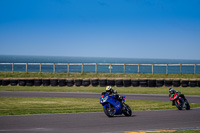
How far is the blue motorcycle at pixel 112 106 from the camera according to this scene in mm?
13258

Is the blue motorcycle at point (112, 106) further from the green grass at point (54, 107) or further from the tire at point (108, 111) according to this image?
the green grass at point (54, 107)

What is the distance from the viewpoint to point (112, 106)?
13609 millimetres

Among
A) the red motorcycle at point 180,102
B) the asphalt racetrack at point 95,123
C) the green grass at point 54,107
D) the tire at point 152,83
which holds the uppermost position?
the tire at point 152,83

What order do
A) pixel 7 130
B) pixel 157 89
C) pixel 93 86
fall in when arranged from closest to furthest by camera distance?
pixel 7 130 → pixel 157 89 → pixel 93 86

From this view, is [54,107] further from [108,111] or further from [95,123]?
[95,123]

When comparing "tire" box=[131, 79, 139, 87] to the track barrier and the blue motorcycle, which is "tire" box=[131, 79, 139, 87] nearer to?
the track barrier

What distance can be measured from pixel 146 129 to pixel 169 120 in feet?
7.34

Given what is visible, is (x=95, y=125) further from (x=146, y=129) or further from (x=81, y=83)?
(x=81, y=83)

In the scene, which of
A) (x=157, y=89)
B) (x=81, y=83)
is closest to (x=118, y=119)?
(x=157, y=89)

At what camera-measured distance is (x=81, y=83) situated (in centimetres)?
3284

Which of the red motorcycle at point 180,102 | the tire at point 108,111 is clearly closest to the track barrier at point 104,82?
the red motorcycle at point 180,102

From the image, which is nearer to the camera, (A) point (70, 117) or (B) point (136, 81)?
(A) point (70, 117)

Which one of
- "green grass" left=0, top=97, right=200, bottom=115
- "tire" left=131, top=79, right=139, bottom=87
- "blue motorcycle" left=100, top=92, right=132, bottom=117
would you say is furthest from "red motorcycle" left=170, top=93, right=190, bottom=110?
"tire" left=131, top=79, right=139, bottom=87

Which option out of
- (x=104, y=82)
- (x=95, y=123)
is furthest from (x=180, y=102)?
(x=104, y=82)
